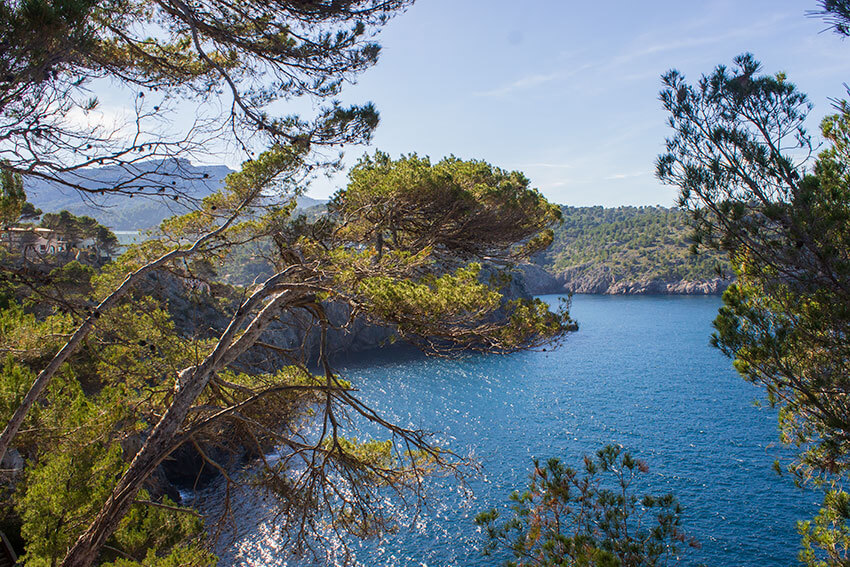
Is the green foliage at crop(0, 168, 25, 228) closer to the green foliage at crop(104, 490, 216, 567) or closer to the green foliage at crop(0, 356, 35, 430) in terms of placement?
the green foliage at crop(0, 356, 35, 430)

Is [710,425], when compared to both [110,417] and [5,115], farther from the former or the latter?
[5,115]

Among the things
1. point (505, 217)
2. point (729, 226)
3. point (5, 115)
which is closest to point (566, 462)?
point (505, 217)

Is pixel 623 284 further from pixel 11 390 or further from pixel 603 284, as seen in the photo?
pixel 11 390

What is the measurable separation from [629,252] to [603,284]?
37.7 feet

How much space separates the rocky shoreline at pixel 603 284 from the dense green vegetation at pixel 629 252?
32.9 inches

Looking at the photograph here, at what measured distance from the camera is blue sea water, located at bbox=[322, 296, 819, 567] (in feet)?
44.8

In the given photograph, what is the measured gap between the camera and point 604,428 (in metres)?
20.9

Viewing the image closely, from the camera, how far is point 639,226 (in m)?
100

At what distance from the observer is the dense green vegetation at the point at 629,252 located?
72750 millimetres

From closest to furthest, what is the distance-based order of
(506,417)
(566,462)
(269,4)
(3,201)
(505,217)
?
(3,201) < (269,4) < (505,217) < (566,462) < (506,417)

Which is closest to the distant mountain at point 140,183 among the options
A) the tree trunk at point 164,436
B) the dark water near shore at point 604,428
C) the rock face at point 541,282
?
the tree trunk at point 164,436


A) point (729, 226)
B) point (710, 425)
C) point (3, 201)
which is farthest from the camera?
point (710, 425)

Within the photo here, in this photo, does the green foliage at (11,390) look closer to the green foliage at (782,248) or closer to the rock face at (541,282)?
the green foliage at (782,248)

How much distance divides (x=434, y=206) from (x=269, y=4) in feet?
12.0
